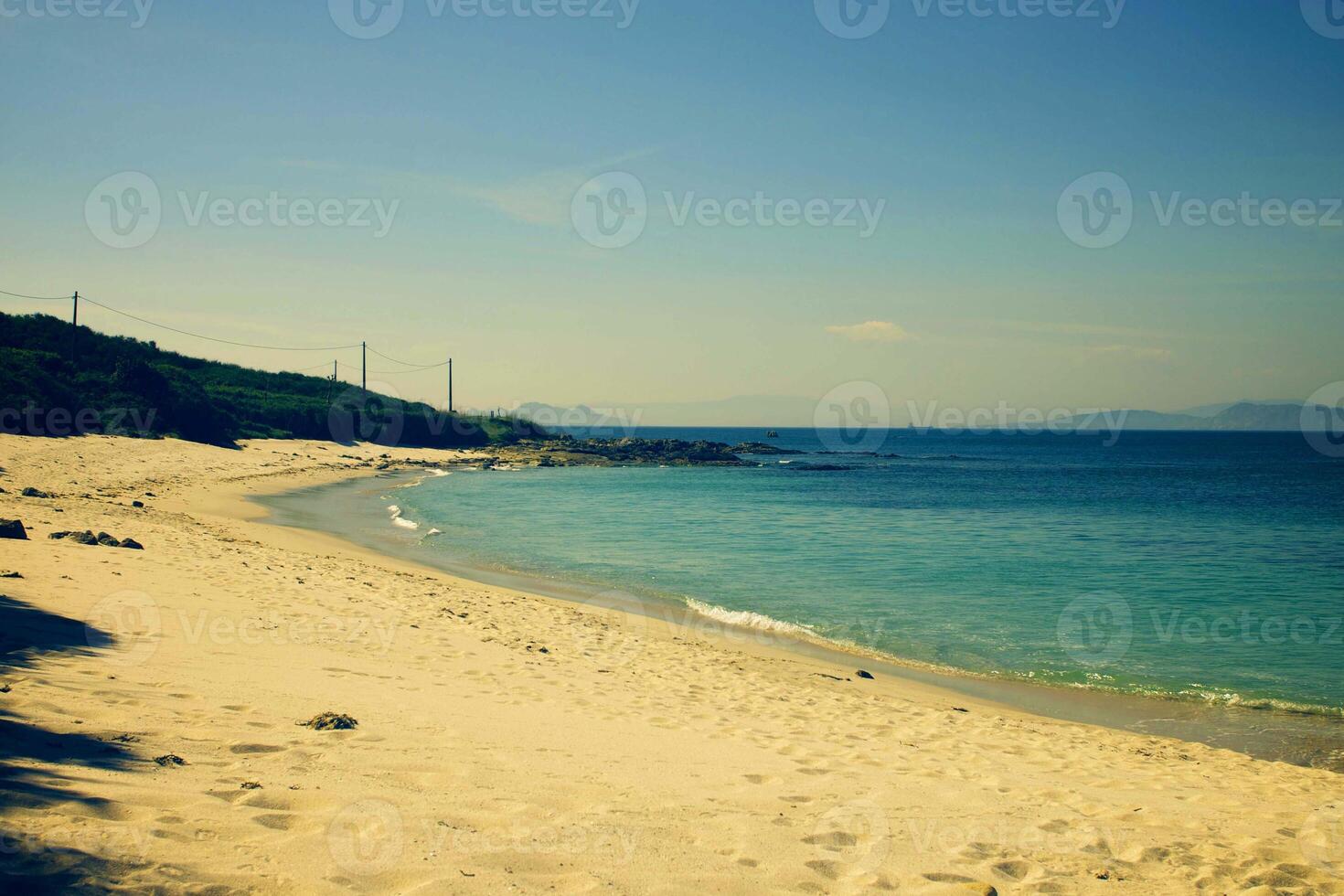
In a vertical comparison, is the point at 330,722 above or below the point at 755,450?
below

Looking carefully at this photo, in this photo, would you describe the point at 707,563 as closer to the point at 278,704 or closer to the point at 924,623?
the point at 924,623

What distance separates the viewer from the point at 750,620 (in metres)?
15.3

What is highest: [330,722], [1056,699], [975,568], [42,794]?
[42,794]

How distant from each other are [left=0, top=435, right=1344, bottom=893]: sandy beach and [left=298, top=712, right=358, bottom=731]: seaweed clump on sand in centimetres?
9

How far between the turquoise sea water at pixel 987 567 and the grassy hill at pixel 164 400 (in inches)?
590

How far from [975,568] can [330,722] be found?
62.3ft

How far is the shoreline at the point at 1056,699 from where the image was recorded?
31.7 ft

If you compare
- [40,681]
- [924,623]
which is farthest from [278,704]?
[924,623]

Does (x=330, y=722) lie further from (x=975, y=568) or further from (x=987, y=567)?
(x=987, y=567)

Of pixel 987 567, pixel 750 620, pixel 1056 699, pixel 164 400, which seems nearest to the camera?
pixel 1056 699

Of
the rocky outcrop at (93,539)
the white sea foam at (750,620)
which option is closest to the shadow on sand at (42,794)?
the rocky outcrop at (93,539)

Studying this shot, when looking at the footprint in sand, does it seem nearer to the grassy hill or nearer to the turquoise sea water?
the turquoise sea water

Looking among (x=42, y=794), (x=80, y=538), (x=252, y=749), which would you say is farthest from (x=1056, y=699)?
(x=80, y=538)

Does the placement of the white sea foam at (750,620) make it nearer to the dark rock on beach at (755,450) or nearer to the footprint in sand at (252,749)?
the footprint in sand at (252,749)
